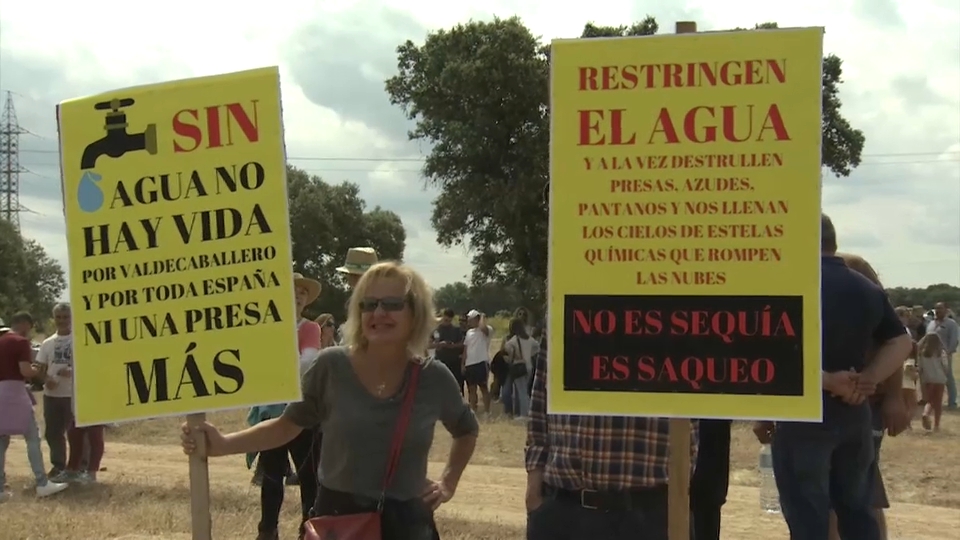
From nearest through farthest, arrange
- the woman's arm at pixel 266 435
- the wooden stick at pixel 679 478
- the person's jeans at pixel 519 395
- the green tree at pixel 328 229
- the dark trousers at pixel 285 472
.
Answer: the wooden stick at pixel 679 478
the woman's arm at pixel 266 435
the dark trousers at pixel 285 472
the person's jeans at pixel 519 395
the green tree at pixel 328 229

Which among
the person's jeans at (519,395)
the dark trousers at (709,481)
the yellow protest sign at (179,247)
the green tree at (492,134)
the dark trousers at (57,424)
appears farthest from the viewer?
the green tree at (492,134)

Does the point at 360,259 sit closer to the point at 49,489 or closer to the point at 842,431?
the point at 842,431

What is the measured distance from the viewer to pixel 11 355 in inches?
389

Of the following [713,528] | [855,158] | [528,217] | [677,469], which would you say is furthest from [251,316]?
[855,158]

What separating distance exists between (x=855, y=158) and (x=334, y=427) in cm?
2962

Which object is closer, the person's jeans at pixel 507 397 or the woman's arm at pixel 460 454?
the woman's arm at pixel 460 454

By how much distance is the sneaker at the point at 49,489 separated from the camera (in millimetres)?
9836

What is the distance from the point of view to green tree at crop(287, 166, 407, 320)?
2005 inches

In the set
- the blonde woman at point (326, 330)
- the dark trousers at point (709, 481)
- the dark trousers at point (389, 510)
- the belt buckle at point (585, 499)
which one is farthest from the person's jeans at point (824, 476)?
the blonde woman at point (326, 330)

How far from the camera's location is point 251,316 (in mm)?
3393

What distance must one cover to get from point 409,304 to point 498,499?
6.23 meters

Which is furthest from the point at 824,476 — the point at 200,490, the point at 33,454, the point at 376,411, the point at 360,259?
the point at 33,454

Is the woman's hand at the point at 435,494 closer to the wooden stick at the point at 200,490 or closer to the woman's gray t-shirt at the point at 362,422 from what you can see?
the woman's gray t-shirt at the point at 362,422

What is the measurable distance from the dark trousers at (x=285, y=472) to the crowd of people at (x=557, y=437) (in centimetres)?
5
